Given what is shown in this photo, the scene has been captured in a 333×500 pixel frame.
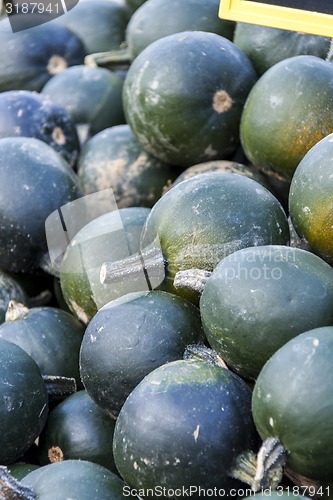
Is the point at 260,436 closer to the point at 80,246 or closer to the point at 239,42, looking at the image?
the point at 80,246

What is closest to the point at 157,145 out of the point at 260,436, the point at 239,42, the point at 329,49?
the point at 239,42

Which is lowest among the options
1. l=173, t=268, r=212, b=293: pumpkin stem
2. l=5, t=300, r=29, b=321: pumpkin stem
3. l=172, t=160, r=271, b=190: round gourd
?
l=5, t=300, r=29, b=321: pumpkin stem

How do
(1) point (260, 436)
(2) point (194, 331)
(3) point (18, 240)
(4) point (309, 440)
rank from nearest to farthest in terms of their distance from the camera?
(4) point (309, 440)
(1) point (260, 436)
(2) point (194, 331)
(3) point (18, 240)

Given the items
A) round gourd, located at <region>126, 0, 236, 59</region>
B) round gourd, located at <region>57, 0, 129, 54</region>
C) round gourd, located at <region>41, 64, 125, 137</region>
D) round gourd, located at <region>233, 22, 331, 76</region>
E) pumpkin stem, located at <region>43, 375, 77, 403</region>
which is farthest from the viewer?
round gourd, located at <region>57, 0, 129, 54</region>

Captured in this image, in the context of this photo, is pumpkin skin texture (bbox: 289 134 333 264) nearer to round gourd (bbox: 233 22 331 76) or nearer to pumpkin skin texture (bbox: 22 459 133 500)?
pumpkin skin texture (bbox: 22 459 133 500)

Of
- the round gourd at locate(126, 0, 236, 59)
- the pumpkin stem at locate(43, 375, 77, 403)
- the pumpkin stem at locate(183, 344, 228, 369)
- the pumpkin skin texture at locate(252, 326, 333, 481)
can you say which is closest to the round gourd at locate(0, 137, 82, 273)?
the pumpkin stem at locate(43, 375, 77, 403)

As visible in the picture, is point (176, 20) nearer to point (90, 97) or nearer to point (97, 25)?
point (90, 97)
